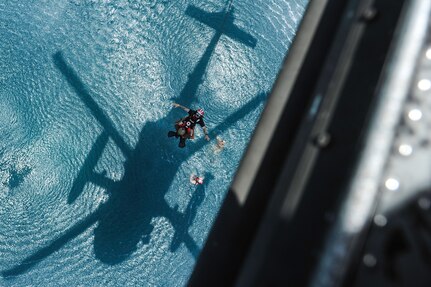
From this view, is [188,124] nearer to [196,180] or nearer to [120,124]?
[196,180]

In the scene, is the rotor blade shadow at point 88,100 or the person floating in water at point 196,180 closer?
the person floating in water at point 196,180

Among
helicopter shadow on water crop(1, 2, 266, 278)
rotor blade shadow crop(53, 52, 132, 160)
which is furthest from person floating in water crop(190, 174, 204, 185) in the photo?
rotor blade shadow crop(53, 52, 132, 160)

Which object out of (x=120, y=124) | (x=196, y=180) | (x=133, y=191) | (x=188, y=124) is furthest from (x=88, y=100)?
(x=196, y=180)

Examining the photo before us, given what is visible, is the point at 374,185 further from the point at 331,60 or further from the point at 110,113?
the point at 110,113

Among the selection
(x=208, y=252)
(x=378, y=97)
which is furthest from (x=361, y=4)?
(x=208, y=252)

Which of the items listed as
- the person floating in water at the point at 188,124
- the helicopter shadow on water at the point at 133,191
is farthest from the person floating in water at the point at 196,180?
the person floating in water at the point at 188,124

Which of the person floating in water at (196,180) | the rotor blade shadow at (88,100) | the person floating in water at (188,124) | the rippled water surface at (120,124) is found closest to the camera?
the person floating in water at (188,124)

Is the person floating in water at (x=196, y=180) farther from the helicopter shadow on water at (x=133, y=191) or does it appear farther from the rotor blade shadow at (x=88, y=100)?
the rotor blade shadow at (x=88, y=100)
